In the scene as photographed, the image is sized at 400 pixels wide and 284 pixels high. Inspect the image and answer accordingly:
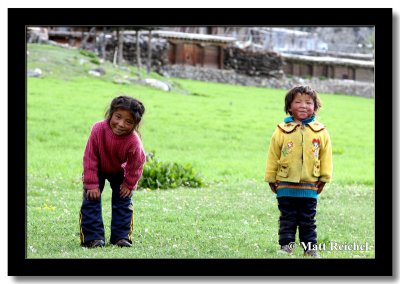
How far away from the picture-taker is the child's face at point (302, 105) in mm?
8023

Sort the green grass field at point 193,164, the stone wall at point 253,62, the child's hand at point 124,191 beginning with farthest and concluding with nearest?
1. the stone wall at point 253,62
2. the green grass field at point 193,164
3. the child's hand at point 124,191

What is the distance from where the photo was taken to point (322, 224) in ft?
34.1

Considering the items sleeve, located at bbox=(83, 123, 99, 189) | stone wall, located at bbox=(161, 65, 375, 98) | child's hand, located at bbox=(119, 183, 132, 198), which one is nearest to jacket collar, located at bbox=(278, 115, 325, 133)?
child's hand, located at bbox=(119, 183, 132, 198)

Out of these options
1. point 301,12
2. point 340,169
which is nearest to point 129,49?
point 340,169

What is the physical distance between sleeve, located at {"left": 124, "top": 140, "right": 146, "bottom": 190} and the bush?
4541 millimetres

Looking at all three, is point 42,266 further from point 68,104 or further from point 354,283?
point 68,104

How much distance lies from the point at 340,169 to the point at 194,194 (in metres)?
5.42

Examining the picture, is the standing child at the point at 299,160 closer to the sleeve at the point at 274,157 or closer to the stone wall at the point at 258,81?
the sleeve at the point at 274,157

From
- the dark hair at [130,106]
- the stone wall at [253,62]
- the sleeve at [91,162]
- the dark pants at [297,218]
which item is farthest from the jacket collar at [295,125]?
the stone wall at [253,62]

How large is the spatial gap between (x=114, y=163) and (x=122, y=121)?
0.45 meters

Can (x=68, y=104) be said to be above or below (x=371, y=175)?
above

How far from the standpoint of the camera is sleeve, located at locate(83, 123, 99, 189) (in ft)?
26.9

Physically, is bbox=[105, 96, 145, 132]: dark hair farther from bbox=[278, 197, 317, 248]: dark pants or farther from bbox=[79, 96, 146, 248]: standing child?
bbox=[278, 197, 317, 248]: dark pants

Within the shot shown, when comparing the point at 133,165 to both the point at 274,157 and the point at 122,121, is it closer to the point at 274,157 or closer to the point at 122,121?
the point at 122,121
